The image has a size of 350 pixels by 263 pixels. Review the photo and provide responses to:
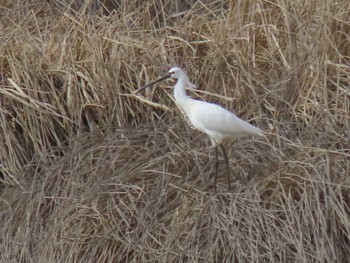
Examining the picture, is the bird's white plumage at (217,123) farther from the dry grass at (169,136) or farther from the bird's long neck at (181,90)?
the dry grass at (169,136)

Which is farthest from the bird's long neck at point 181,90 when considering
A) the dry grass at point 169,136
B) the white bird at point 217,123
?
the dry grass at point 169,136

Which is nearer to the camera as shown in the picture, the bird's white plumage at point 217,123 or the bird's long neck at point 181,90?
the bird's white plumage at point 217,123

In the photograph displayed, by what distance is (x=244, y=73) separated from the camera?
5.58 meters

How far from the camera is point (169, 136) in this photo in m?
5.32

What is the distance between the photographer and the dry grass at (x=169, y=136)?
4695 mm

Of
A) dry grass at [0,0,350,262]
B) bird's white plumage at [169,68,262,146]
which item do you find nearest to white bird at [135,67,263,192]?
bird's white plumage at [169,68,262,146]

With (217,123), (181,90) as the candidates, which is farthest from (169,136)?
(217,123)

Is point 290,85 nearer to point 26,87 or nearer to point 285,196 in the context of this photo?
point 285,196

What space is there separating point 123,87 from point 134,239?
123 centimetres

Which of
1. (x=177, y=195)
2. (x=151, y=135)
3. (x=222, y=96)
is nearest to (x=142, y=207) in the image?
(x=177, y=195)

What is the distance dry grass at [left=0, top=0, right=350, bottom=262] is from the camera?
185 inches

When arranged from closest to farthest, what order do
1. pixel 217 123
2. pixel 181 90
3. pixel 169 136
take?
pixel 217 123, pixel 181 90, pixel 169 136

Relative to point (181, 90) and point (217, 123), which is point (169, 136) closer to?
point (181, 90)

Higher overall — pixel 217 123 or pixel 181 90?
pixel 181 90
